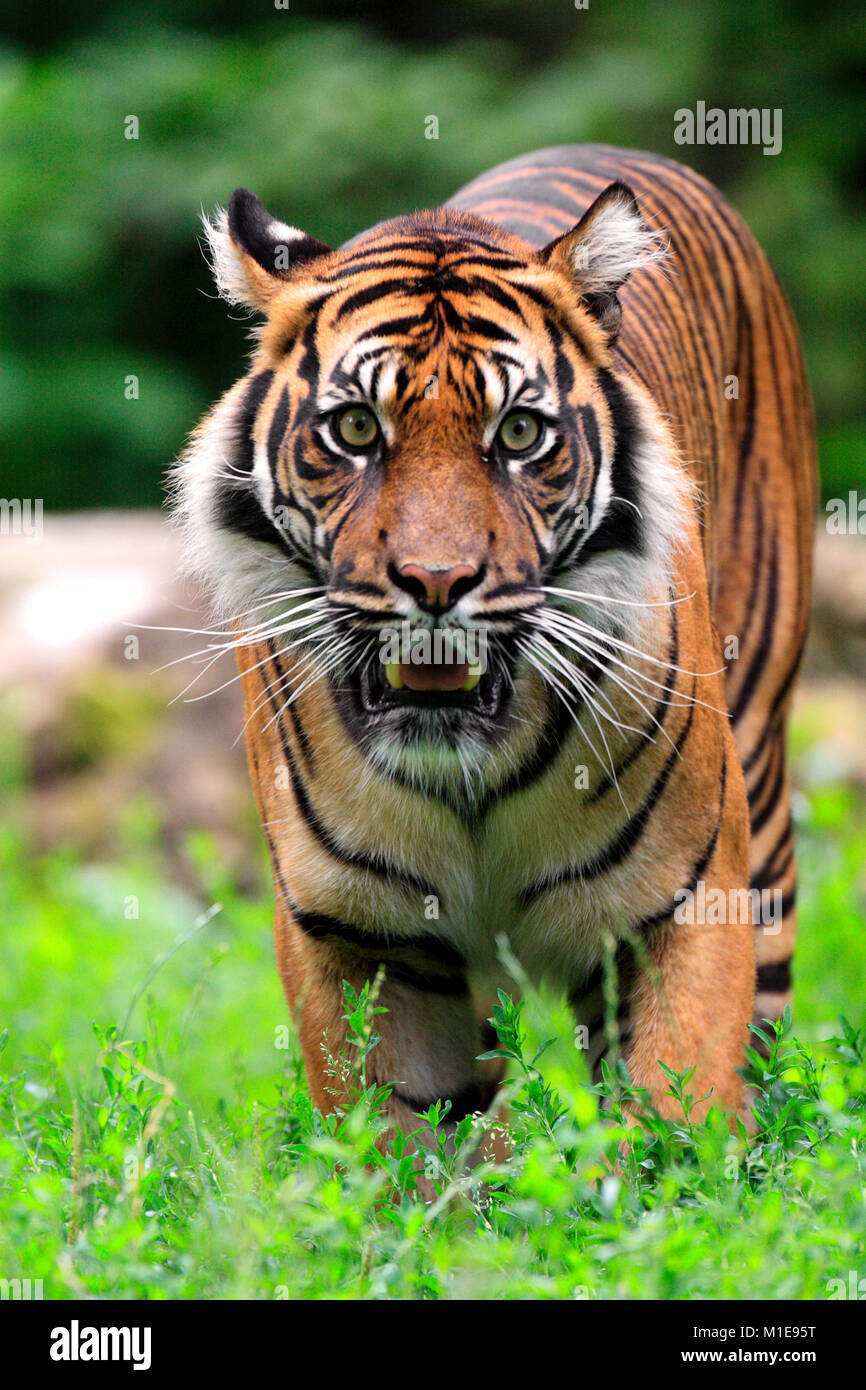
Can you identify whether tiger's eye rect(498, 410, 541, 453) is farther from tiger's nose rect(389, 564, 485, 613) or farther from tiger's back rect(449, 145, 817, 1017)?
tiger's back rect(449, 145, 817, 1017)

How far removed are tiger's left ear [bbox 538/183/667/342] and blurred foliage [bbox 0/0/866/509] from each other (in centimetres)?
817

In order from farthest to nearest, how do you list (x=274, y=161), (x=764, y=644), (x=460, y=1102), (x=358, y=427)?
1. (x=274, y=161)
2. (x=764, y=644)
3. (x=460, y=1102)
4. (x=358, y=427)

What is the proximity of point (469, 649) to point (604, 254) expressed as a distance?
2.87ft

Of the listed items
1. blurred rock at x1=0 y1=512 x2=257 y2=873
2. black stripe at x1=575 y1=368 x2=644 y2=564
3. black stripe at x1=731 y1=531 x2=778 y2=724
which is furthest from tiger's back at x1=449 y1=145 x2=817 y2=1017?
blurred rock at x1=0 y1=512 x2=257 y2=873

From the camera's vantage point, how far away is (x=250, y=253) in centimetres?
343

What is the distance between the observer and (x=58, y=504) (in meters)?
11.8

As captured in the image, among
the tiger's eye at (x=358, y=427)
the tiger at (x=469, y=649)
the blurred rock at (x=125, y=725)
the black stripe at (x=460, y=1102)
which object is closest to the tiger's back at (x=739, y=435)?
the tiger at (x=469, y=649)

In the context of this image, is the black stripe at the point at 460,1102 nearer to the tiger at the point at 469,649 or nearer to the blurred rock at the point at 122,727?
the tiger at the point at 469,649

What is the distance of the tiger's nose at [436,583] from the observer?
9.50 feet

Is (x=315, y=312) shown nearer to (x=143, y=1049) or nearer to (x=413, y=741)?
(x=413, y=741)

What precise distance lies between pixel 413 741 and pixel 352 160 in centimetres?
887

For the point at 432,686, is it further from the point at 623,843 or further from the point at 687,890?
the point at 687,890

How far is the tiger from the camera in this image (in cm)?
310

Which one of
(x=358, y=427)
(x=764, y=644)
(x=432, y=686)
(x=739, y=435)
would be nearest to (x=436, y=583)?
(x=432, y=686)
